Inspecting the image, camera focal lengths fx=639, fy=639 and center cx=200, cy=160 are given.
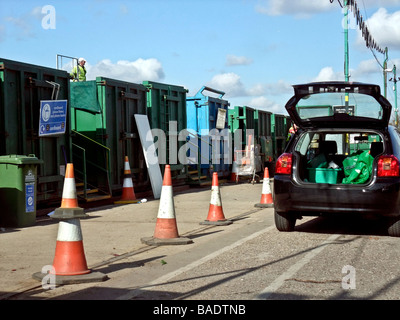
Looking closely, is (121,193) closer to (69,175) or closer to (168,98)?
(168,98)

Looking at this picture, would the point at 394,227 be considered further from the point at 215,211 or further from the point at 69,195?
the point at 69,195

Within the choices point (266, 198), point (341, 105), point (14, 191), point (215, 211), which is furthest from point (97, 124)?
point (341, 105)

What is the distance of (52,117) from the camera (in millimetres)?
12789

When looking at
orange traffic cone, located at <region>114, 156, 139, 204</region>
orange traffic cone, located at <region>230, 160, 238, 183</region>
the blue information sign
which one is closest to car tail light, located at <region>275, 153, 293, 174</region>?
the blue information sign

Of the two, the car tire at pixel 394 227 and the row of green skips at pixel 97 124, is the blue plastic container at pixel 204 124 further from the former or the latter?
the car tire at pixel 394 227

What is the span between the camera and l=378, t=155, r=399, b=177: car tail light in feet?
28.8

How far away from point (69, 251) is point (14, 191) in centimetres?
442

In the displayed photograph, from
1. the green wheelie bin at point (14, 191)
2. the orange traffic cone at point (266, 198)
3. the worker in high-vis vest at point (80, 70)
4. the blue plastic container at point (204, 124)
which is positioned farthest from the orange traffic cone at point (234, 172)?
the green wheelie bin at point (14, 191)

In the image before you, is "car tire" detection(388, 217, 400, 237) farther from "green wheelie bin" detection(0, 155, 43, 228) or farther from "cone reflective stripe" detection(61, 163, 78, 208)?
"green wheelie bin" detection(0, 155, 43, 228)

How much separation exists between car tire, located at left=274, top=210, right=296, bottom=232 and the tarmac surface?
1440 millimetres

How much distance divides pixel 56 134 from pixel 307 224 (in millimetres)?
5407

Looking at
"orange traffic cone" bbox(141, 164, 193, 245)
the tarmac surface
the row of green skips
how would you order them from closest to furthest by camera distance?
the tarmac surface
"orange traffic cone" bbox(141, 164, 193, 245)
the row of green skips

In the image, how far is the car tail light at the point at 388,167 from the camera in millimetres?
8773
